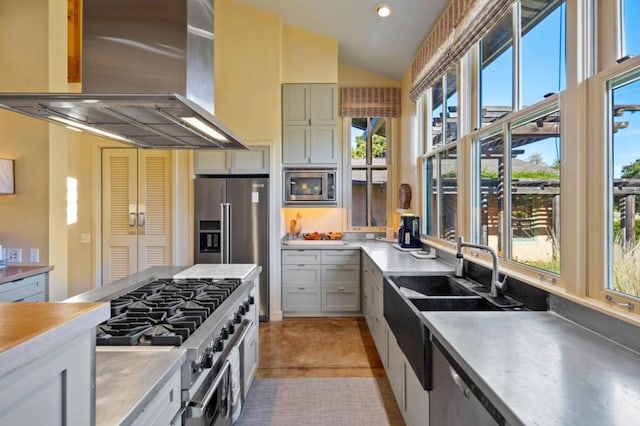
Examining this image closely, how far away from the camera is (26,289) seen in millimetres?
2527

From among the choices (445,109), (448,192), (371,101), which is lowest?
(448,192)

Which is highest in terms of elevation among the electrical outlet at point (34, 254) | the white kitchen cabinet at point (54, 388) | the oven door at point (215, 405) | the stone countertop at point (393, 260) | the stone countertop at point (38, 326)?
the stone countertop at point (38, 326)

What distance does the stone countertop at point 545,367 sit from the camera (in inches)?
33.4

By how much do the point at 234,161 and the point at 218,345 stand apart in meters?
2.93

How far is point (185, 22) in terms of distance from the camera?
177cm

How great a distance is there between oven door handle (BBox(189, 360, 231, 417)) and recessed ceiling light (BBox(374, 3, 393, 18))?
3351 mm

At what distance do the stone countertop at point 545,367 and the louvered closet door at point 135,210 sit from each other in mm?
3708

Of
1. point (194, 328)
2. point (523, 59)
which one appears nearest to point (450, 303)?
point (194, 328)

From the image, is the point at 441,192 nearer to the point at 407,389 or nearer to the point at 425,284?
the point at 425,284

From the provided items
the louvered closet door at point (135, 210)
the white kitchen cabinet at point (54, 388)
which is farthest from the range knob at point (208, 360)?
the louvered closet door at point (135, 210)

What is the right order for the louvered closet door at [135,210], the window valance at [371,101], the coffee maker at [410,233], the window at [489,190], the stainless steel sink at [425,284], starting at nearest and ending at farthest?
1. the window at [489,190]
2. the stainless steel sink at [425,284]
3. the coffee maker at [410,233]
4. the louvered closet door at [135,210]
5. the window valance at [371,101]

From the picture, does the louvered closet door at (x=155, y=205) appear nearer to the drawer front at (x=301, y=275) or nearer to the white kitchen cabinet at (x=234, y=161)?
the white kitchen cabinet at (x=234, y=161)

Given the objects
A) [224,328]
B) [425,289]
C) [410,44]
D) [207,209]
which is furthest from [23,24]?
[425,289]

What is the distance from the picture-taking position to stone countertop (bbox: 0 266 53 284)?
2369 millimetres
